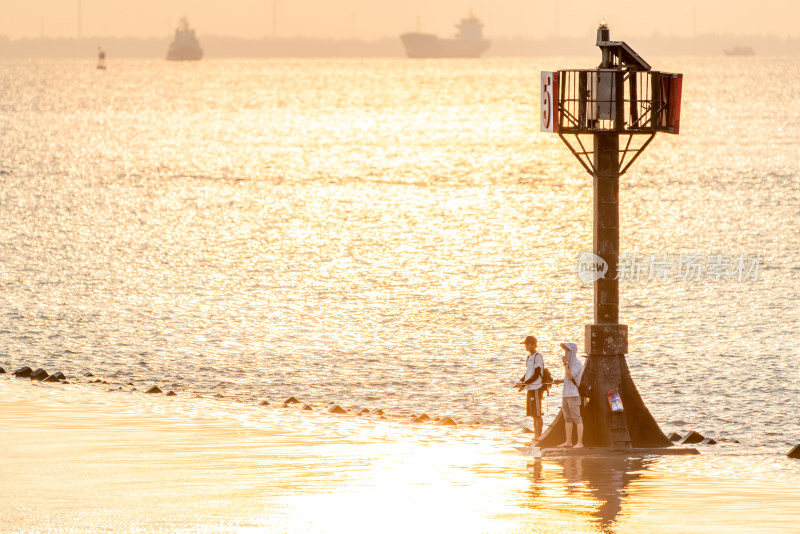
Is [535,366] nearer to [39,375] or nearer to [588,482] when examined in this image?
[588,482]

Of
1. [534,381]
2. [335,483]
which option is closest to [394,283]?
[534,381]

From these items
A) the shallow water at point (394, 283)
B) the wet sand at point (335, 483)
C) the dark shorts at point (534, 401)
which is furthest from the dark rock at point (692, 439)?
the dark shorts at point (534, 401)

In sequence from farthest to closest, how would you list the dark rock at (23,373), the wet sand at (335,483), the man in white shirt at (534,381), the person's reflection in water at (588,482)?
the dark rock at (23,373) < the man in white shirt at (534,381) < the person's reflection in water at (588,482) < the wet sand at (335,483)

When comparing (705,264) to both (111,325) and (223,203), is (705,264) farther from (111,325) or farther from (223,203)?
(223,203)

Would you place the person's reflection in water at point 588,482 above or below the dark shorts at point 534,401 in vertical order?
below

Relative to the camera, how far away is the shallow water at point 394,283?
3031cm

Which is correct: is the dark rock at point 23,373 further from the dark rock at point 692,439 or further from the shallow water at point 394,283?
the dark rock at point 692,439

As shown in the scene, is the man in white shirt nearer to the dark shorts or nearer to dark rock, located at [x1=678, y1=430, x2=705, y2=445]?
the dark shorts

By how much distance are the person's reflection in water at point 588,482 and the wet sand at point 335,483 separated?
0.10 feet

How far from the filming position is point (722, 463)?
2044cm

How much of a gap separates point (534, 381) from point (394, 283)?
27584 mm

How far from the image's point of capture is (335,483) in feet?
59.7

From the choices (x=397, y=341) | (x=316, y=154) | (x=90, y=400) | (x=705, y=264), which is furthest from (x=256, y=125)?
(x=90, y=400)

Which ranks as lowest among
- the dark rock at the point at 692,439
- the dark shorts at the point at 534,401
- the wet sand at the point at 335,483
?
the dark rock at the point at 692,439
